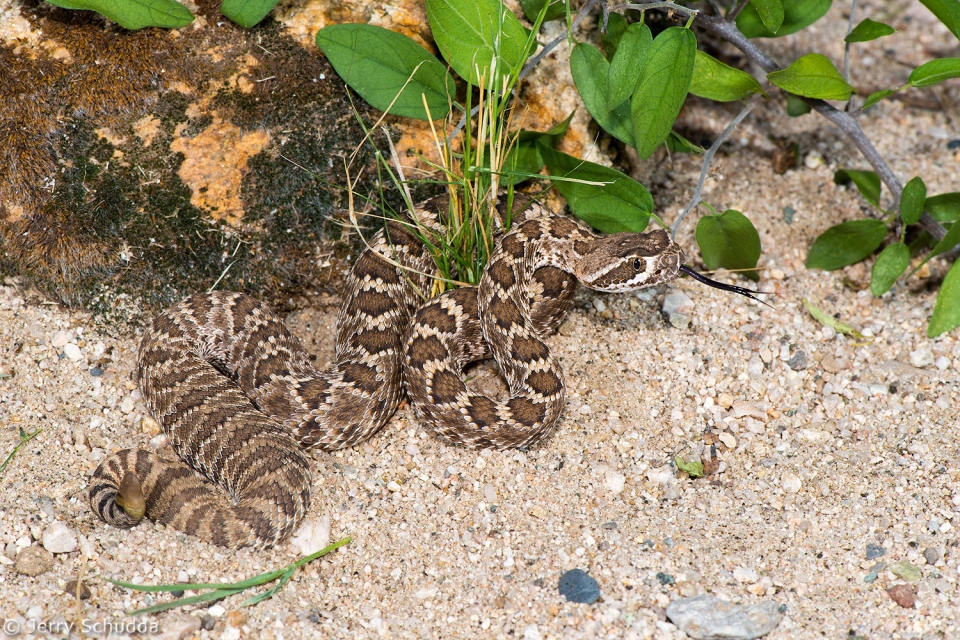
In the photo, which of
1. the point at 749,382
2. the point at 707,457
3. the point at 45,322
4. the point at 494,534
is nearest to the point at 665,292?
the point at 749,382

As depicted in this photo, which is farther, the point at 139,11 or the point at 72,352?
the point at 72,352

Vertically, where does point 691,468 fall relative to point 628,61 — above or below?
below

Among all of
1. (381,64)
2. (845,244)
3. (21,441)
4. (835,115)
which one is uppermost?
(381,64)

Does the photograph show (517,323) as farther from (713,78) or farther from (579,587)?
(713,78)

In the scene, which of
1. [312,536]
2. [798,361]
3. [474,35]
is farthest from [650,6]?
[312,536]

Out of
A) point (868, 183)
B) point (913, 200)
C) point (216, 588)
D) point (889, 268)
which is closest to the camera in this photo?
point (216, 588)

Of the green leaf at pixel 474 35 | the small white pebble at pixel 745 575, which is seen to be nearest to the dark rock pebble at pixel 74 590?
the small white pebble at pixel 745 575

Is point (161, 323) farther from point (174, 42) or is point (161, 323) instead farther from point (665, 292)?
point (665, 292)
